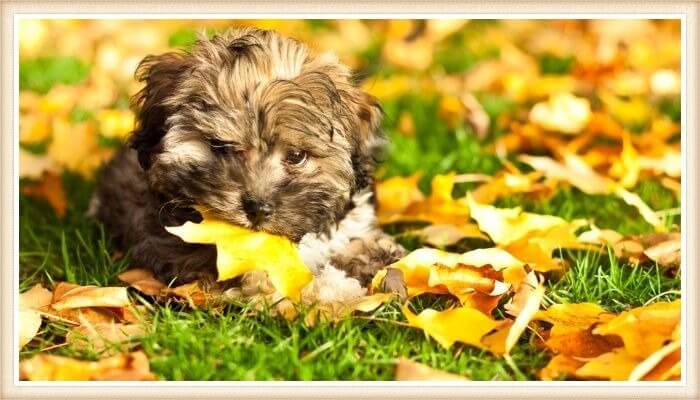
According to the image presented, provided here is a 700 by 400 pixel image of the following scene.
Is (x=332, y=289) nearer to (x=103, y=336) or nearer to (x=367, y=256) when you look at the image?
(x=367, y=256)

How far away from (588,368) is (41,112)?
3897mm

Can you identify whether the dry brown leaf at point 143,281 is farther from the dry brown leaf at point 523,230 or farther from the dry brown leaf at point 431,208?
the dry brown leaf at point 523,230

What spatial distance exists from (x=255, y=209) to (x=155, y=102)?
608 mm

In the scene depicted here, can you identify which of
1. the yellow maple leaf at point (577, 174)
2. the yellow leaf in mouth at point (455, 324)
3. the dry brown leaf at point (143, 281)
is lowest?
the dry brown leaf at point (143, 281)

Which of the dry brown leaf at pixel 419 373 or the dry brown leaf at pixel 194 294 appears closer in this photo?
the dry brown leaf at pixel 419 373

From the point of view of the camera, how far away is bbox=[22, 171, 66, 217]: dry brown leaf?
4332 millimetres

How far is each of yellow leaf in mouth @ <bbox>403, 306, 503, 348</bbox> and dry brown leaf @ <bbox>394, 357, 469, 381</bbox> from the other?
0.46 feet

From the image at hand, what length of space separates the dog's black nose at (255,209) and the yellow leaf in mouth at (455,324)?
53 centimetres

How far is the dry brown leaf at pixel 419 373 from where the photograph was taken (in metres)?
2.67

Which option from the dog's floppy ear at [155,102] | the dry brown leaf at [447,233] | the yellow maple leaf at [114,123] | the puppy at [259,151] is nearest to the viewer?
the puppy at [259,151]

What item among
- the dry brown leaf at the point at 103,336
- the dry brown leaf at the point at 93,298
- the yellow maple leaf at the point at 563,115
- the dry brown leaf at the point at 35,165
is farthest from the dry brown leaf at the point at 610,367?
the dry brown leaf at the point at 35,165

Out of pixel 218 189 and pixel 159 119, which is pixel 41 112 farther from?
pixel 218 189

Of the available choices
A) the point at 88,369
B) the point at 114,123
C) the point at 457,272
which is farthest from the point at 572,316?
the point at 114,123

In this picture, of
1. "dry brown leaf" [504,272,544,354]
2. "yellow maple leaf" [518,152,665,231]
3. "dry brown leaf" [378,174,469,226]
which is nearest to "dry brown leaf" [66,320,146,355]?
"dry brown leaf" [504,272,544,354]
